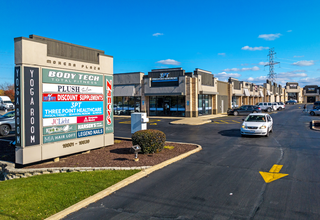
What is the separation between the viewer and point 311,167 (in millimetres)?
8898

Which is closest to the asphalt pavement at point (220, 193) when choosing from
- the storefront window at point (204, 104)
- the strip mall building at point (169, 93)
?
the strip mall building at point (169, 93)

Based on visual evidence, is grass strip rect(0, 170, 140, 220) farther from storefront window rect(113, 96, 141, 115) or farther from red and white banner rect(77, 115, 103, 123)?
storefront window rect(113, 96, 141, 115)

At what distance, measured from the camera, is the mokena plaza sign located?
8.87m

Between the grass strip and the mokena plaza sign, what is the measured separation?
1769 millimetres

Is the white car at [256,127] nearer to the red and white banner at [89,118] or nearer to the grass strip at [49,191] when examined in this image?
the red and white banner at [89,118]

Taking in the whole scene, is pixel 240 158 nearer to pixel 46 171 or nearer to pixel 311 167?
pixel 311 167

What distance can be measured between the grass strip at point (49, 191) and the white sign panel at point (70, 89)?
3.39 meters

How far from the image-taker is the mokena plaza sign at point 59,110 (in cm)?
887

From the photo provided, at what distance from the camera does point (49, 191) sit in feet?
21.9

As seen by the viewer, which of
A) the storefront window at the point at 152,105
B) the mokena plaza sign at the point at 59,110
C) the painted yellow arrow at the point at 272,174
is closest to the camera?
the painted yellow arrow at the point at 272,174

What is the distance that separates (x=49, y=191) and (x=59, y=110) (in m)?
4.23

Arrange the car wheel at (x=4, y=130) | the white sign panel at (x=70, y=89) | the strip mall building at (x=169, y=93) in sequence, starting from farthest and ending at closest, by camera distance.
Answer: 1. the strip mall building at (x=169, y=93)
2. the car wheel at (x=4, y=130)
3. the white sign panel at (x=70, y=89)

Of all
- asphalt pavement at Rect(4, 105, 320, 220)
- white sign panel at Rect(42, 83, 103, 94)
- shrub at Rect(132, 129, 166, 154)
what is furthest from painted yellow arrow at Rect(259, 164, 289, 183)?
white sign panel at Rect(42, 83, 103, 94)

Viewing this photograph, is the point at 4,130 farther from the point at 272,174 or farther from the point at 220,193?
the point at 272,174
